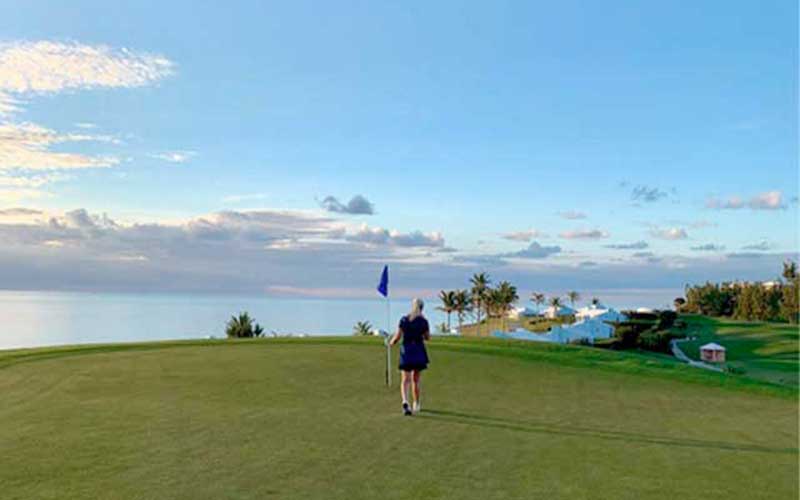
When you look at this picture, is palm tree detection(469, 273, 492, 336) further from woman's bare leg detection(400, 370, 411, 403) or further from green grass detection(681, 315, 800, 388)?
woman's bare leg detection(400, 370, 411, 403)

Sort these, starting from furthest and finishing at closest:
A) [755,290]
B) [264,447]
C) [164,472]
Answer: [755,290], [264,447], [164,472]

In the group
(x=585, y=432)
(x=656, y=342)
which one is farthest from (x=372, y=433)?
(x=656, y=342)

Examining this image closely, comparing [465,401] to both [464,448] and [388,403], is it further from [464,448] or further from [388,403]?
[464,448]

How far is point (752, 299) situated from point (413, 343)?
108m

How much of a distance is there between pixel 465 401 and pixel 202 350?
12.1 metres

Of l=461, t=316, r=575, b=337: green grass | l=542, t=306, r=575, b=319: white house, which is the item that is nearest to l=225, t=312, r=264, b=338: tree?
l=542, t=306, r=575, b=319: white house

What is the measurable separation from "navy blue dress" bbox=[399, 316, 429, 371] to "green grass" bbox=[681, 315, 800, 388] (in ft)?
174

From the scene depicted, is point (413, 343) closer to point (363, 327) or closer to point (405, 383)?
point (405, 383)

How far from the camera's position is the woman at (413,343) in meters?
13.2

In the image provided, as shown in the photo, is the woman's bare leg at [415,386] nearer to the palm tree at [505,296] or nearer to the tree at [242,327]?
the tree at [242,327]

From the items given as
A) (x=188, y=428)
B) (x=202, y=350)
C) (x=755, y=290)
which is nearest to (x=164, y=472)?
(x=188, y=428)

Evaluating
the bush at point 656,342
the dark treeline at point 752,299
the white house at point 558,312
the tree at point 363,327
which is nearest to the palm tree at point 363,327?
the tree at point 363,327

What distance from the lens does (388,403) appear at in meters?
13.7

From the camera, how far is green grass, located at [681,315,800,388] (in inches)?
2561
